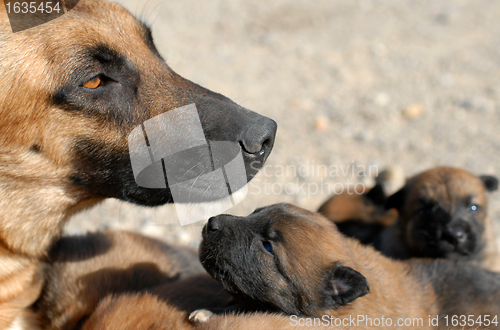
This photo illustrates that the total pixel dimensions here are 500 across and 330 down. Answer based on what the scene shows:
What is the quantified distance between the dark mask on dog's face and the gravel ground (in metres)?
1.38

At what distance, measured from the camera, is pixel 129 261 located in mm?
3494

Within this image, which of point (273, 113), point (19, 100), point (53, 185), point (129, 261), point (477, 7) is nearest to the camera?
point (19, 100)

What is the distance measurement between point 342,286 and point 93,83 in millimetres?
1713

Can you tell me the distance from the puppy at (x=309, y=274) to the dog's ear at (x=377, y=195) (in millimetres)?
1624

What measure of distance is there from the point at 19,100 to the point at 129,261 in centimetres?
130

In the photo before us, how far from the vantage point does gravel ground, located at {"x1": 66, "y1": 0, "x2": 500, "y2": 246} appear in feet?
19.7

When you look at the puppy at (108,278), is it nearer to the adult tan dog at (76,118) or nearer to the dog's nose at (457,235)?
the adult tan dog at (76,118)

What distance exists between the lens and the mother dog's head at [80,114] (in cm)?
274

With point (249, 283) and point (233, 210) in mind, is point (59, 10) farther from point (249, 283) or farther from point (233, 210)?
point (233, 210)

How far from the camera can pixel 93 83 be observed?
283 centimetres

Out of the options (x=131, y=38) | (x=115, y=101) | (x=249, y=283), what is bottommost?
(x=249, y=283)

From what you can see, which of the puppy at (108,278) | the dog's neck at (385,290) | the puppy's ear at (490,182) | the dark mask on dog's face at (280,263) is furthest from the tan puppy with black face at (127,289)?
the puppy's ear at (490,182)

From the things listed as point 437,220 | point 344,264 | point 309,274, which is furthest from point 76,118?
point 437,220

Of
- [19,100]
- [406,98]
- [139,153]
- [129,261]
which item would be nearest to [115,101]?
[139,153]
